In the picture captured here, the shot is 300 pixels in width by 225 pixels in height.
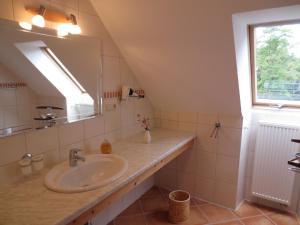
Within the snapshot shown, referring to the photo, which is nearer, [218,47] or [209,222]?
[218,47]

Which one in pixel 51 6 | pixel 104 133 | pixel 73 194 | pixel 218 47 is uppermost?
pixel 51 6

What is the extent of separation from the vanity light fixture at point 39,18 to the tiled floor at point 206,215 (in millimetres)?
1930

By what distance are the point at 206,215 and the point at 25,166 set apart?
186cm

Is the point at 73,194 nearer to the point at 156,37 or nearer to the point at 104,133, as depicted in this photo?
the point at 104,133

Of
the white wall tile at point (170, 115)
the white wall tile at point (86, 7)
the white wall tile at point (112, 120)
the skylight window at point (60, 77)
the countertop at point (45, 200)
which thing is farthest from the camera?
the white wall tile at point (170, 115)

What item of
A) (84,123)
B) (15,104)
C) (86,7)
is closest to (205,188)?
(84,123)

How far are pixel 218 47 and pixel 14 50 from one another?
1468mm

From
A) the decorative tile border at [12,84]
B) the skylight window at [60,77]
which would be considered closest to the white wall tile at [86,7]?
the skylight window at [60,77]

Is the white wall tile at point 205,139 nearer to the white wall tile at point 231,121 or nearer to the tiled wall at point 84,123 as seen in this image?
the white wall tile at point 231,121

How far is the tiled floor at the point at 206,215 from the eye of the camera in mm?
2295

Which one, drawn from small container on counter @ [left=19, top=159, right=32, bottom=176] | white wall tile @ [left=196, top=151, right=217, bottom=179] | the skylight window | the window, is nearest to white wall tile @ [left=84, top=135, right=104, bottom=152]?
the skylight window

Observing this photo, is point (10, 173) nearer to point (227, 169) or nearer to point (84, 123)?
point (84, 123)

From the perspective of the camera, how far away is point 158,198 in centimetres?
276

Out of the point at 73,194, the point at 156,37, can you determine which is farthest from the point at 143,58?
the point at 73,194
